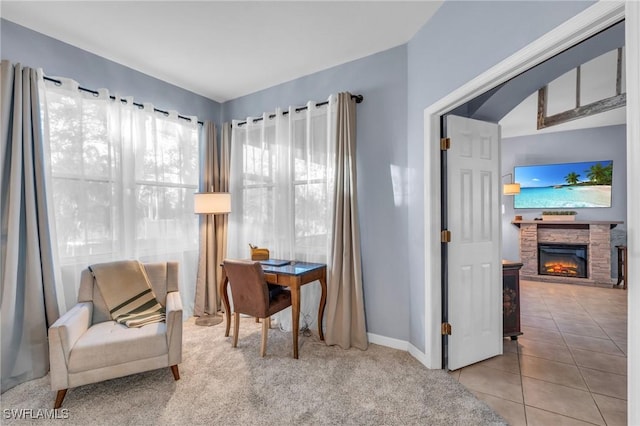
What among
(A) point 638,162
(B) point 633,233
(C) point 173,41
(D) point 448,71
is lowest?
(B) point 633,233

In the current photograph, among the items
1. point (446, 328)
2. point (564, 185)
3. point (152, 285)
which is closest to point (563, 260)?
point (564, 185)

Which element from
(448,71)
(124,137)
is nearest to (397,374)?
(448,71)

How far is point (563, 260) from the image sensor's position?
5234mm

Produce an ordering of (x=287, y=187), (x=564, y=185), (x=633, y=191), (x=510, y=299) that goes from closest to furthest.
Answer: (x=633, y=191) < (x=510, y=299) < (x=287, y=187) < (x=564, y=185)

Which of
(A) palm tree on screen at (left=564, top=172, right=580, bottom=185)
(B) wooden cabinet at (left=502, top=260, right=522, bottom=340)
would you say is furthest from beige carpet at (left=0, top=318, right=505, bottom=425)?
(A) palm tree on screen at (left=564, top=172, right=580, bottom=185)

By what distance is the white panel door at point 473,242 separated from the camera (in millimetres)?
2316

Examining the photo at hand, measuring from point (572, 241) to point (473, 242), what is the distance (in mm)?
4197

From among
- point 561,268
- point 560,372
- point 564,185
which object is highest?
point 564,185

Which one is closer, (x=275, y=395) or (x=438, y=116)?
(x=275, y=395)

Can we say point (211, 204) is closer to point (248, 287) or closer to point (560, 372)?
point (248, 287)

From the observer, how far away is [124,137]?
283 centimetres

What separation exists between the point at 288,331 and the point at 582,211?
5.57 meters

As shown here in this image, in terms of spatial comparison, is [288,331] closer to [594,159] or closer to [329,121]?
[329,121]

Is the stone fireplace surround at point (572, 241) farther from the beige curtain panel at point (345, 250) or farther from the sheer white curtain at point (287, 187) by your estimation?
the sheer white curtain at point (287, 187)
